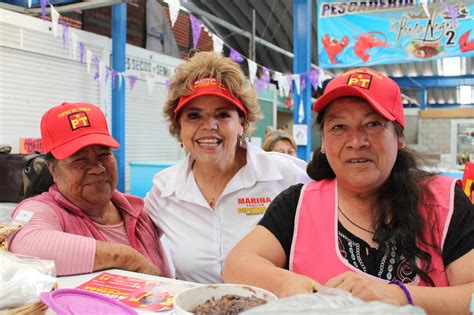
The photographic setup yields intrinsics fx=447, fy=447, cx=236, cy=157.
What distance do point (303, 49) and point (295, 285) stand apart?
5.07 metres

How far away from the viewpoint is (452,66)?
15609mm

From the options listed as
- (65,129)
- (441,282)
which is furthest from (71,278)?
(441,282)

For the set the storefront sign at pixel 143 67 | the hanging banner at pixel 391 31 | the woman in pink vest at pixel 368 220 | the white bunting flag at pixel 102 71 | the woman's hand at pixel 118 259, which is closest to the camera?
the woman in pink vest at pixel 368 220

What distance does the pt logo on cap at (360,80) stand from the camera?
141 cm

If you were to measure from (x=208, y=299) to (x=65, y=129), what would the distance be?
3.75 ft

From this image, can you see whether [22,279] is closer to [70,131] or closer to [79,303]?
[79,303]

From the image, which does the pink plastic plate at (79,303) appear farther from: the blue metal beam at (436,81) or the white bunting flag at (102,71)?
the blue metal beam at (436,81)

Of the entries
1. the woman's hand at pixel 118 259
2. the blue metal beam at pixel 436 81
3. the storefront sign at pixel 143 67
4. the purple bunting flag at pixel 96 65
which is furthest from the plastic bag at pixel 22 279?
the blue metal beam at pixel 436 81

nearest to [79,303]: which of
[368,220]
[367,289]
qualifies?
[367,289]

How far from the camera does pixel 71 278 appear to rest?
1.61 metres

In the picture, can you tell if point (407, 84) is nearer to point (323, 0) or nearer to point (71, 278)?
point (323, 0)

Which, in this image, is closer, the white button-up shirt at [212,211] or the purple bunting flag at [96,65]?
the white button-up shirt at [212,211]

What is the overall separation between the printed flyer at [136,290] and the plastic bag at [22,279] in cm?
22

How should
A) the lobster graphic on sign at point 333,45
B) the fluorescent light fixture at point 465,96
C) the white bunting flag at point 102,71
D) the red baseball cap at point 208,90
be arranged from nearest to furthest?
the red baseball cap at point 208,90 < the lobster graphic on sign at point 333,45 < the white bunting flag at point 102,71 < the fluorescent light fixture at point 465,96
